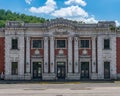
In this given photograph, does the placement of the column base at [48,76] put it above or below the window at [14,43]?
below

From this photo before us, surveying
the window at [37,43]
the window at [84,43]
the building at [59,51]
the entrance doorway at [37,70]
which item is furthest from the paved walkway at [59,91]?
the window at [84,43]

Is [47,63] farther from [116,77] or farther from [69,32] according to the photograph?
[116,77]

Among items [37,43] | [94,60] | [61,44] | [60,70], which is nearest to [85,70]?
[94,60]

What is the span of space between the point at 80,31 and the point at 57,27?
11.8 feet

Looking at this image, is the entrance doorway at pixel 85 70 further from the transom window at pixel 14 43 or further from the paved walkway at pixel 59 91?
the paved walkway at pixel 59 91

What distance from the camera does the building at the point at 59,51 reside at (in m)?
63.1

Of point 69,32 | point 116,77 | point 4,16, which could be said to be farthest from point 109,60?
point 4,16

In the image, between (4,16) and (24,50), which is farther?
(4,16)

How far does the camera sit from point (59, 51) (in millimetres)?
63406

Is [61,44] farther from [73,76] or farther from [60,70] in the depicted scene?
[73,76]

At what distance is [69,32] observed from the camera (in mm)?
63500

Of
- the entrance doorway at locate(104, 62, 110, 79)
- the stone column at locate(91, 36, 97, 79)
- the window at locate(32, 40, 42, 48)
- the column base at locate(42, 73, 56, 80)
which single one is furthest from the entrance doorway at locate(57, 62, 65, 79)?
the entrance doorway at locate(104, 62, 110, 79)

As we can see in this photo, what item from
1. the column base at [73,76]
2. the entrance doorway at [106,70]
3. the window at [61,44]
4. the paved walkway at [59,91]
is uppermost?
the window at [61,44]

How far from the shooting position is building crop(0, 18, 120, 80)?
6312 centimetres
